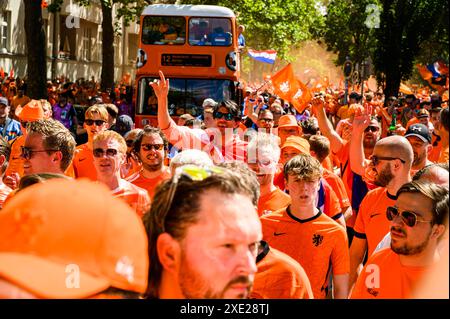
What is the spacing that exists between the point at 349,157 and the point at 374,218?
1615 millimetres

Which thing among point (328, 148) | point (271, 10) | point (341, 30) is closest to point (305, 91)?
point (328, 148)

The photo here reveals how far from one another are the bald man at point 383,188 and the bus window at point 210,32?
11236 mm

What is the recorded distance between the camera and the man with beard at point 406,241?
2.92m

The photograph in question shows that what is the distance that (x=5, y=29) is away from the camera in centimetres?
3306

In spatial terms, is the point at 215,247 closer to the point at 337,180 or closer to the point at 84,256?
the point at 84,256

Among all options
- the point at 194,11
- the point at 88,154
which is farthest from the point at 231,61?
the point at 88,154

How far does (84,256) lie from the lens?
1.31 m

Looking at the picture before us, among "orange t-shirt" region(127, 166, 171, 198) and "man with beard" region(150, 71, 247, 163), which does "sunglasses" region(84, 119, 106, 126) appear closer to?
"man with beard" region(150, 71, 247, 163)

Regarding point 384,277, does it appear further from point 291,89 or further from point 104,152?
point 291,89

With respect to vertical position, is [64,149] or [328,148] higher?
[64,149]

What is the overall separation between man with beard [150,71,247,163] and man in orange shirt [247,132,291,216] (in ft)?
0.70

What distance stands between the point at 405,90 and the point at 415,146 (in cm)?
2052

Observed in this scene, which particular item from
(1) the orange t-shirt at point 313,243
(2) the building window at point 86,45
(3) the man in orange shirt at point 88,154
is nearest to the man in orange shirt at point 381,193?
(1) the orange t-shirt at point 313,243
